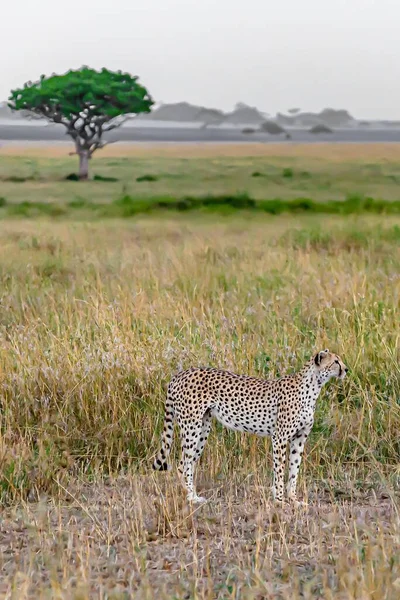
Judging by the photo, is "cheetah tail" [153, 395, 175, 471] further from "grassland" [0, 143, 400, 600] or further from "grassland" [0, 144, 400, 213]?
"grassland" [0, 144, 400, 213]

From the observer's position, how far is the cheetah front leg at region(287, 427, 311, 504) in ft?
12.8

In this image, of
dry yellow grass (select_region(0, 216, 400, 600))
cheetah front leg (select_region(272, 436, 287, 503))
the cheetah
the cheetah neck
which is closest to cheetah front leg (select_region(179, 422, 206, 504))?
the cheetah

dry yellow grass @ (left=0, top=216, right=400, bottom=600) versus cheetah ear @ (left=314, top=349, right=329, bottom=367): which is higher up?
cheetah ear @ (left=314, top=349, right=329, bottom=367)

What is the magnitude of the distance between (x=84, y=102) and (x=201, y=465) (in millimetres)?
29878

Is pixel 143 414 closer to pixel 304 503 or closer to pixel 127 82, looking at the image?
pixel 304 503

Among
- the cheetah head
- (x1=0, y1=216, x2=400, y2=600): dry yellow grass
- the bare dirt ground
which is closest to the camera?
the bare dirt ground

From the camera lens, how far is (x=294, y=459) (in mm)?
3932

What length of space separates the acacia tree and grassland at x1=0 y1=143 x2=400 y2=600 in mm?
24494

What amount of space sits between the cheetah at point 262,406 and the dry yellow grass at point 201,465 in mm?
195

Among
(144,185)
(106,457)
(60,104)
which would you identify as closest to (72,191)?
(144,185)

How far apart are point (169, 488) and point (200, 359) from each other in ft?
5.05

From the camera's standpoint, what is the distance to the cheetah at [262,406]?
151 inches

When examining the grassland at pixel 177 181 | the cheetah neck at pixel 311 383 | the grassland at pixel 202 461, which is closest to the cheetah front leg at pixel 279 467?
the grassland at pixel 202 461

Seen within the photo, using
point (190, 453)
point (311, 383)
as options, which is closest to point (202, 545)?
point (190, 453)
